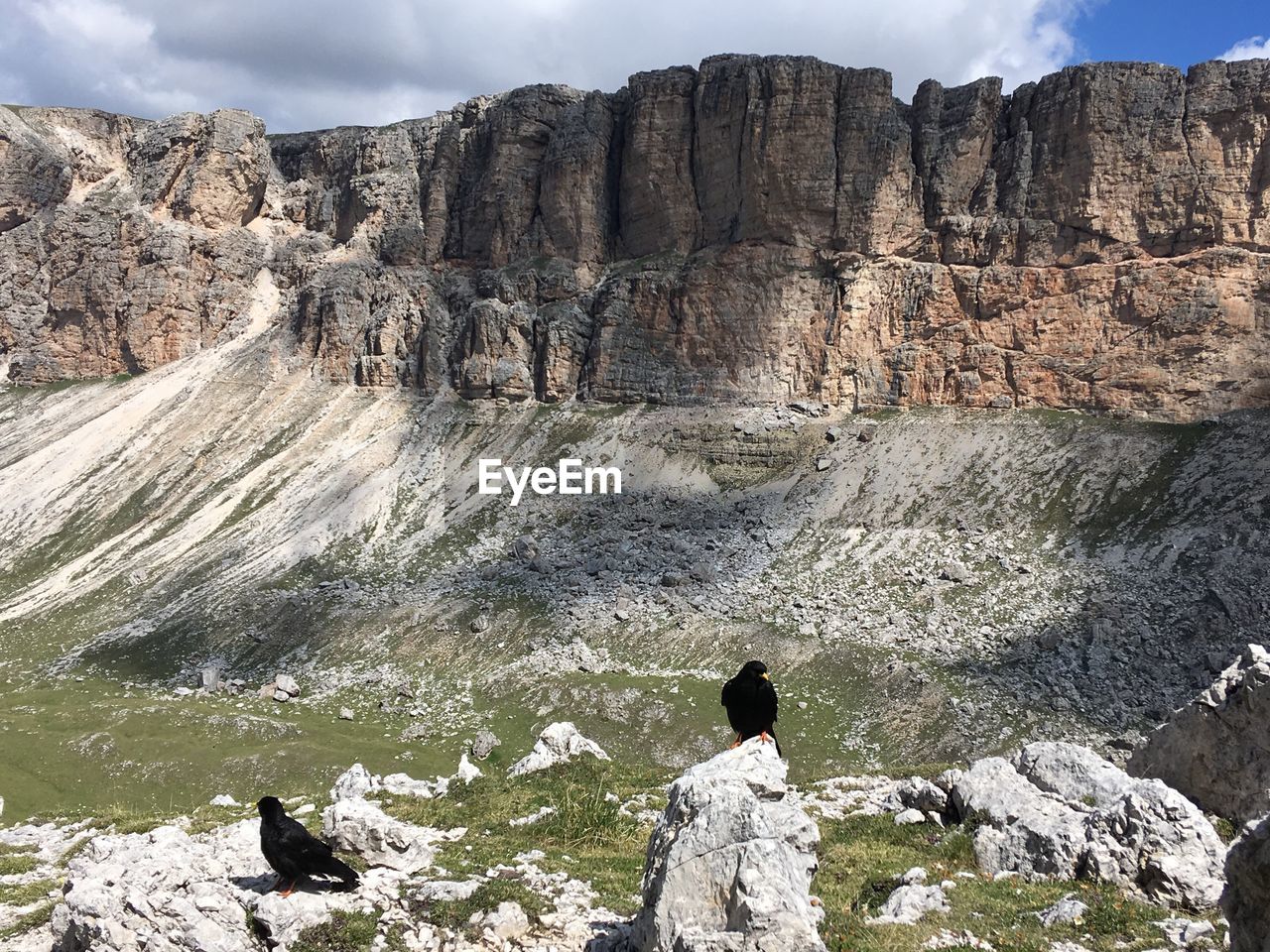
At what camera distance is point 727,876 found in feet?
28.4

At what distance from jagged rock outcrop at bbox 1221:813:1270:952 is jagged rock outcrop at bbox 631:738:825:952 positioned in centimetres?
341

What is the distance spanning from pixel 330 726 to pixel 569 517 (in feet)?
82.0

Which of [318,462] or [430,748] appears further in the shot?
[318,462]

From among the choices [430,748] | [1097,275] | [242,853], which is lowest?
[430,748]

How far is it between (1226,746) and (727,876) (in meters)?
10.5

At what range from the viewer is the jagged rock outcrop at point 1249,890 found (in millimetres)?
6473

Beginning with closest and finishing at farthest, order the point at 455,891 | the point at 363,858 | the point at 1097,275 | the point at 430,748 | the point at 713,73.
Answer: the point at 455,891 → the point at 363,858 → the point at 430,748 → the point at 1097,275 → the point at 713,73

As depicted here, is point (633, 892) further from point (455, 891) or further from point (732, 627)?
point (732, 627)

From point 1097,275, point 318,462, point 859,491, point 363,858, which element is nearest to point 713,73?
point 1097,275

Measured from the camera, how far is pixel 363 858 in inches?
509

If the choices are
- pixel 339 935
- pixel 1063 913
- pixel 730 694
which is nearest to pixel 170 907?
pixel 339 935

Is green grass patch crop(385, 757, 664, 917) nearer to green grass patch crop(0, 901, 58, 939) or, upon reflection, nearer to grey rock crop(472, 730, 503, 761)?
green grass patch crop(0, 901, 58, 939)

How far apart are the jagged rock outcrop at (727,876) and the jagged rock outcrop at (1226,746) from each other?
867 cm

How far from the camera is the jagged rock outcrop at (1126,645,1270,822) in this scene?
13.5 metres
